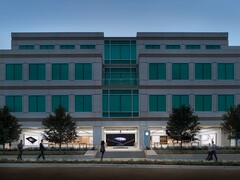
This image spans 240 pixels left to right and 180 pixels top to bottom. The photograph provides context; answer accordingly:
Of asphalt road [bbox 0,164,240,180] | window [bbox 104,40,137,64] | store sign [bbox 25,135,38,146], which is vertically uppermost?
window [bbox 104,40,137,64]

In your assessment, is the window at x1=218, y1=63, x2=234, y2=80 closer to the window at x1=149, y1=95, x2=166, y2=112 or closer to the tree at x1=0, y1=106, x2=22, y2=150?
the window at x1=149, y1=95, x2=166, y2=112

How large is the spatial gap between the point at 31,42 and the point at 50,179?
41.8 meters

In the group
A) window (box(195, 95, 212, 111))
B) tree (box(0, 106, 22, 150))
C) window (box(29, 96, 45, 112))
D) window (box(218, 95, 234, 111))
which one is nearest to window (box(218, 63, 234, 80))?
window (box(218, 95, 234, 111))

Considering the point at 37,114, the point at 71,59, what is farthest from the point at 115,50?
the point at 37,114

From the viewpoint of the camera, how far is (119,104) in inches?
1943

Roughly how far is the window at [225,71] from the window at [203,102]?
305 cm

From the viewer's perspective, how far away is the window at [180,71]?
4903 cm

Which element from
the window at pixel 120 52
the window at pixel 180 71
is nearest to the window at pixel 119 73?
the window at pixel 120 52

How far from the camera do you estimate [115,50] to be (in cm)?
5819

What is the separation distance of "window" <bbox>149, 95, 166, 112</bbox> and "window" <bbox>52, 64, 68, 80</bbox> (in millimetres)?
11358

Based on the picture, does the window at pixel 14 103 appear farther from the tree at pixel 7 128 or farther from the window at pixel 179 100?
the window at pixel 179 100

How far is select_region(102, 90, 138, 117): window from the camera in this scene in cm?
4916

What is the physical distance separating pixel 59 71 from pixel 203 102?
18670 mm

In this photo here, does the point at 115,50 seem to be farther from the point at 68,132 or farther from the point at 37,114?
the point at 68,132
